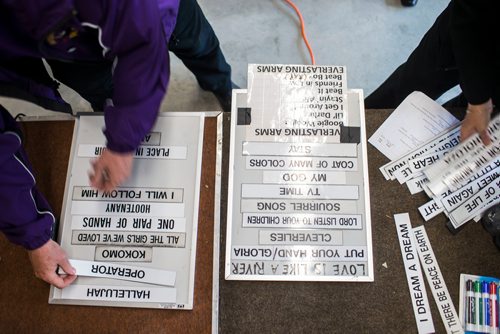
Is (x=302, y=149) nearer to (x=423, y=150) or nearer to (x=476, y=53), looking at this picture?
(x=423, y=150)

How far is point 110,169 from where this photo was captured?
66 cm

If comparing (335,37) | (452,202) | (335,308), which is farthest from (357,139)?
(335,37)

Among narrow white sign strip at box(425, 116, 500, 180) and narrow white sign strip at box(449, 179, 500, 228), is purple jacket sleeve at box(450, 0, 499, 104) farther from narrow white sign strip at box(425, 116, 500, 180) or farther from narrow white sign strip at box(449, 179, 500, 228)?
narrow white sign strip at box(449, 179, 500, 228)

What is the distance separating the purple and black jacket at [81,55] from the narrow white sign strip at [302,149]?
0.75 feet

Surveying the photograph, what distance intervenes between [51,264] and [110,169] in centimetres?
22

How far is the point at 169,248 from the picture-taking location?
736mm

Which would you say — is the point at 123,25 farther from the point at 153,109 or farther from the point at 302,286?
the point at 302,286

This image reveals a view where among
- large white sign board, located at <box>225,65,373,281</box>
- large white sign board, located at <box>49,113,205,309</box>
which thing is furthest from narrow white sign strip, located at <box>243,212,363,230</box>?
large white sign board, located at <box>49,113,205,309</box>

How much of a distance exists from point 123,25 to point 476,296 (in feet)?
2.52

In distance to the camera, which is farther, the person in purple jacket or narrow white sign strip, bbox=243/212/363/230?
narrow white sign strip, bbox=243/212/363/230

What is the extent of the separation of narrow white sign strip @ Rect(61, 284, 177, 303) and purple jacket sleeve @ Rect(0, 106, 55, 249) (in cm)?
11

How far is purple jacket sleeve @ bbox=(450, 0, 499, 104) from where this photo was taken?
74cm

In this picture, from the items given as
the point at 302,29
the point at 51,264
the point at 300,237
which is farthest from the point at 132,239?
the point at 302,29

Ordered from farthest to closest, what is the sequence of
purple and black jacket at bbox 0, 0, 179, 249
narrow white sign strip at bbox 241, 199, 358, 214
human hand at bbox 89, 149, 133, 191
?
narrow white sign strip at bbox 241, 199, 358, 214 → human hand at bbox 89, 149, 133, 191 → purple and black jacket at bbox 0, 0, 179, 249
